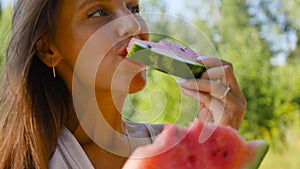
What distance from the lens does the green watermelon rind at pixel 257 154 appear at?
4.28 feet

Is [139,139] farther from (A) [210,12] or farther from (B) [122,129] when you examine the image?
(A) [210,12]

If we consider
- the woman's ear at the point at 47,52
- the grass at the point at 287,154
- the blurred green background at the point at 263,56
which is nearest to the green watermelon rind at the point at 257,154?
the woman's ear at the point at 47,52

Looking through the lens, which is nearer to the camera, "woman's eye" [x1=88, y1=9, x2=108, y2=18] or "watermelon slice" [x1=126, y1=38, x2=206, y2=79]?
"watermelon slice" [x1=126, y1=38, x2=206, y2=79]

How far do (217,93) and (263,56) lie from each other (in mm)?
8308

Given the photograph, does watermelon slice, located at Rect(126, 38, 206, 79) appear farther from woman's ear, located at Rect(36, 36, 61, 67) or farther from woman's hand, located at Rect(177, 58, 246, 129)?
woman's ear, located at Rect(36, 36, 61, 67)

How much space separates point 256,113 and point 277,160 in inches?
40.6

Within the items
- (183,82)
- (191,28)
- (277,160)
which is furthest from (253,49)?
(183,82)

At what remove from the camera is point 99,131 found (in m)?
1.89

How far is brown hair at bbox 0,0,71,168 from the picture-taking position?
5.85 feet

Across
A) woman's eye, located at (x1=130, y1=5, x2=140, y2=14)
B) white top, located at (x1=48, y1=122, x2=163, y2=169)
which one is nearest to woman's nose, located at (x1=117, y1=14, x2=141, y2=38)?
woman's eye, located at (x1=130, y1=5, x2=140, y2=14)

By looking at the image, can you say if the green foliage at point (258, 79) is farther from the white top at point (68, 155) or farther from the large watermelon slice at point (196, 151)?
the large watermelon slice at point (196, 151)

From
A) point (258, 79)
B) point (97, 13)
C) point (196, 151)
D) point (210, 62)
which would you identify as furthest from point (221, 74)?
point (258, 79)

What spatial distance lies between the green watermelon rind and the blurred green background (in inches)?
234

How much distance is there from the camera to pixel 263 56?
374 inches
